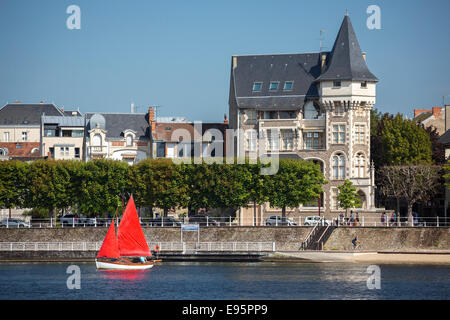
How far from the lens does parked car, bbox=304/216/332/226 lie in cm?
9271

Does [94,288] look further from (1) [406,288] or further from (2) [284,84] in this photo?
(2) [284,84]

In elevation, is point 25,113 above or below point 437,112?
above

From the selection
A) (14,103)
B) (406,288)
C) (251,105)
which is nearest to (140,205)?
(251,105)

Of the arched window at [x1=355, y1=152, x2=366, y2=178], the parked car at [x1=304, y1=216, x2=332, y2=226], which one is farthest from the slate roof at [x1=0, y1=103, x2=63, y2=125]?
the parked car at [x1=304, y1=216, x2=332, y2=226]

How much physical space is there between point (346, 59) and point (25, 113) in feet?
188

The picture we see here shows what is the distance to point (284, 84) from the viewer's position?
10925cm

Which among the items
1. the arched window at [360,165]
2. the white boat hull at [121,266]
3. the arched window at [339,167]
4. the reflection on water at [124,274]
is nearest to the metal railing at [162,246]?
the white boat hull at [121,266]

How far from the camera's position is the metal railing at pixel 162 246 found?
88625 mm

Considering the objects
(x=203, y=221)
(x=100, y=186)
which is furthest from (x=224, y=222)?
(x=100, y=186)

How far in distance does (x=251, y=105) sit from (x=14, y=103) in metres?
50.6

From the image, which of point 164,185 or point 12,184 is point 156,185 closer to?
point 164,185

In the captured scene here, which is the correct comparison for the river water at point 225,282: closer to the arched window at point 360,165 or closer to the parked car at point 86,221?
the parked car at point 86,221

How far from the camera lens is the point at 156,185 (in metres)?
95.4

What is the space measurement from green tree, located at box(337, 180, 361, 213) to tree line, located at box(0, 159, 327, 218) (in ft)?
9.00
